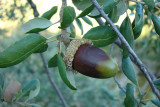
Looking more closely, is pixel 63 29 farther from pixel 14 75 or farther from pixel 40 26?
pixel 14 75

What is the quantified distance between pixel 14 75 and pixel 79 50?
2484 mm

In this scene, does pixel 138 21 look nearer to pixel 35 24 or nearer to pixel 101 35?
pixel 101 35

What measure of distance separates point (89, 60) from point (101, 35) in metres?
0.09

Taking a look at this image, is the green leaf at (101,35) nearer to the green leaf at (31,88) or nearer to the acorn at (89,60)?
the acorn at (89,60)

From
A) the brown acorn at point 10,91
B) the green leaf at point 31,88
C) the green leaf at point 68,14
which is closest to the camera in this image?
Answer: the green leaf at point 68,14

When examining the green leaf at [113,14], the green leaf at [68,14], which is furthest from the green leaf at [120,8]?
the green leaf at [68,14]

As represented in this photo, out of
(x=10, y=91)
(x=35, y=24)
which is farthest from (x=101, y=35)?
(x=10, y=91)

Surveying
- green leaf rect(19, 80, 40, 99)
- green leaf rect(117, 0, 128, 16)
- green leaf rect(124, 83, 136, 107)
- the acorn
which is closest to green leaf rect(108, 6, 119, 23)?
green leaf rect(117, 0, 128, 16)

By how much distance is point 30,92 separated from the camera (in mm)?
851

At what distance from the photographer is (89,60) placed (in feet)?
1.79

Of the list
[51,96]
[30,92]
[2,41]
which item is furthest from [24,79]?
[30,92]

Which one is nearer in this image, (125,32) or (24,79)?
(125,32)

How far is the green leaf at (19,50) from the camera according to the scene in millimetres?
505

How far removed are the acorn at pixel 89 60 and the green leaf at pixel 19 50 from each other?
0.11m
